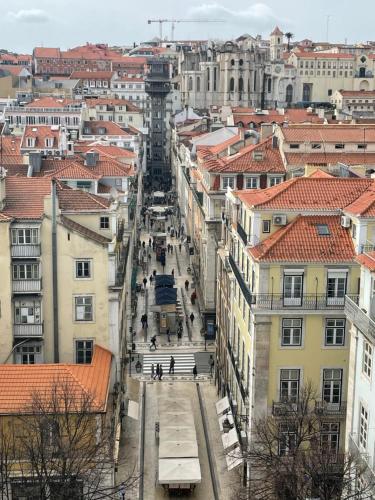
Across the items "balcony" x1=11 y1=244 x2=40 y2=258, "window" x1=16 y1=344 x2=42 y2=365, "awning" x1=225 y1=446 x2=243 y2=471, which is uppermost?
"balcony" x1=11 y1=244 x2=40 y2=258

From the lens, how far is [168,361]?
66.0 m

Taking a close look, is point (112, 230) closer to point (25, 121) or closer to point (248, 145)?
point (248, 145)

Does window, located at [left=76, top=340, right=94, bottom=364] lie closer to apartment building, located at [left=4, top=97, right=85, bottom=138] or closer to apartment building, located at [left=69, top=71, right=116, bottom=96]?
apartment building, located at [left=4, top=97, right=85, bottom=138]

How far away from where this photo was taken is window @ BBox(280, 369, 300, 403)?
4219 cm

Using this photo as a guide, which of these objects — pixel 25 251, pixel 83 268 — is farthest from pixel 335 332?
pixel 25 251

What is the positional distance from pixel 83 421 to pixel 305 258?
Answer: 1320 centimetres

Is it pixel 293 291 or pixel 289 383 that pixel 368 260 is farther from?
pixel 289 383

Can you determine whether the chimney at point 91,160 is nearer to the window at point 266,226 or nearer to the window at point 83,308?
the window at point 83,308

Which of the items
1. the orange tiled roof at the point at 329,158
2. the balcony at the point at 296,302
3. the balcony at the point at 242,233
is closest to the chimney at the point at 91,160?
the orange tiled roof at the point at 329,158

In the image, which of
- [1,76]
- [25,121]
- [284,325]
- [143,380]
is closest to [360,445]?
[284,325]

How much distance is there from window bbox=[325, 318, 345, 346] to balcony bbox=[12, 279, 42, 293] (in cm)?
1477

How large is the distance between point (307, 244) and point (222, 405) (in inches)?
600

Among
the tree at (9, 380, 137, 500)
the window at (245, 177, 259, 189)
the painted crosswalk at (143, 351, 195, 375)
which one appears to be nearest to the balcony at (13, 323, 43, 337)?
the tree at (9, 380, 137, 500)

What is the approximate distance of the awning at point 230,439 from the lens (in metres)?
46.5
